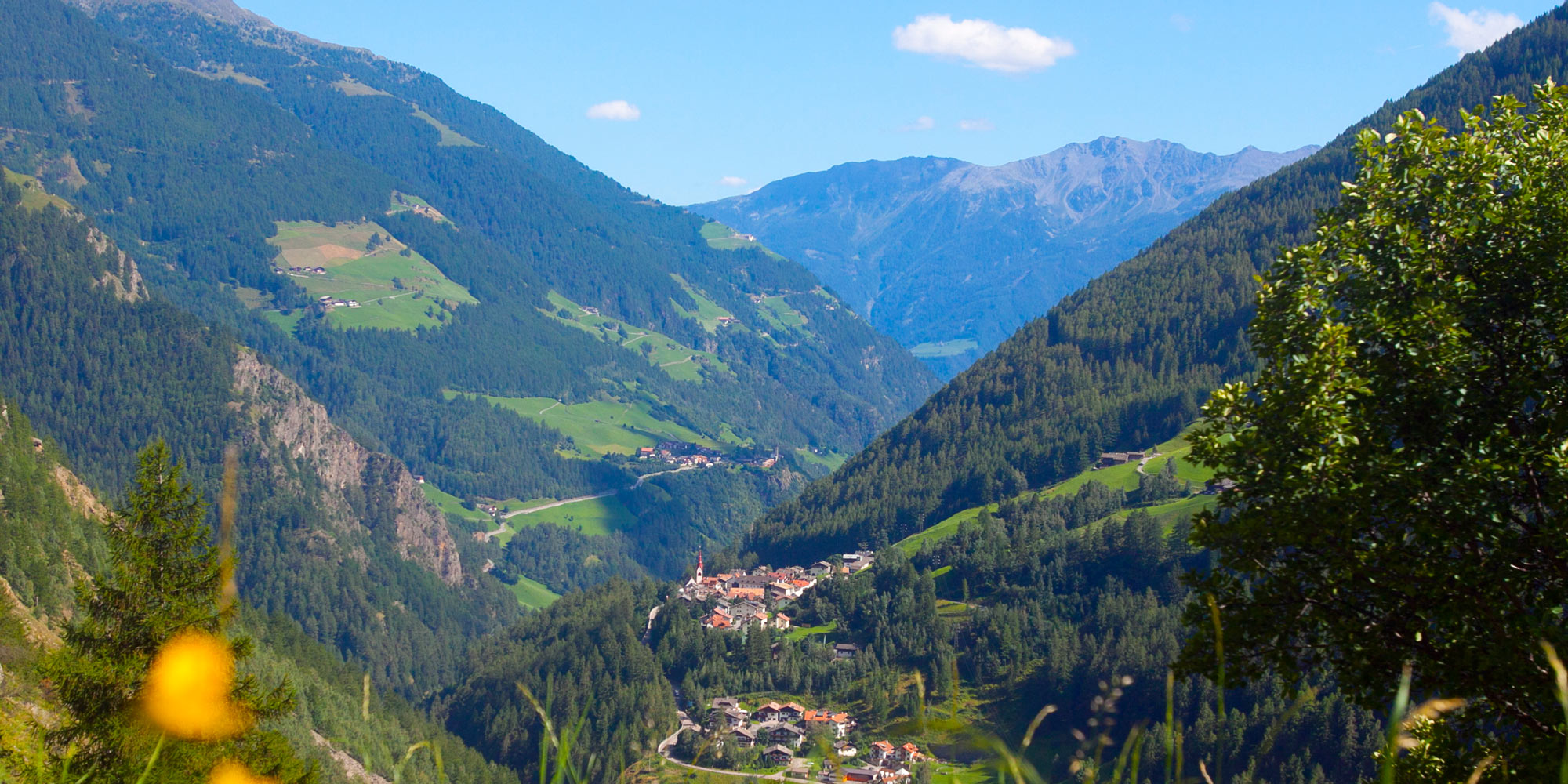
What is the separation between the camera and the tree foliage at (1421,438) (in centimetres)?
1326

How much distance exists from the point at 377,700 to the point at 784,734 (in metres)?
53.8

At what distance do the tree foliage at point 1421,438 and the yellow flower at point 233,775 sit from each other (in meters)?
14.0

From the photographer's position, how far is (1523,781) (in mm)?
12133

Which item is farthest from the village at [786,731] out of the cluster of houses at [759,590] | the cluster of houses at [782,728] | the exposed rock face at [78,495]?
the exposed rock face at [78,495]

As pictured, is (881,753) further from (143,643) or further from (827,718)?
(143,643)

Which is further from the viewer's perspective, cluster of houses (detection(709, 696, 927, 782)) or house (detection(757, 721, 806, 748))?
house (detection(757, 721, 806, 748))

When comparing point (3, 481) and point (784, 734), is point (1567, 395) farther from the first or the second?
point (3, 481)

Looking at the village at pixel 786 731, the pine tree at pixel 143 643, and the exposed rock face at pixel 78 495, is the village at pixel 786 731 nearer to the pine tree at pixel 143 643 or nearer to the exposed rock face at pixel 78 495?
the pine tree at pixel 143 643

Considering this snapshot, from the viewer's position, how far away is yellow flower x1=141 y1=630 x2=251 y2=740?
21.0 meters

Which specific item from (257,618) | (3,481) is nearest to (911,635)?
(257,618)

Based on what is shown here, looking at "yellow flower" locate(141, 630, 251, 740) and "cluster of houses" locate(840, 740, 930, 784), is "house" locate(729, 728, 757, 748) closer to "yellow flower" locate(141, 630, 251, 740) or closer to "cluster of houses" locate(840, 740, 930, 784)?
"cluster of houses" locate(840, 740, 930, 784)

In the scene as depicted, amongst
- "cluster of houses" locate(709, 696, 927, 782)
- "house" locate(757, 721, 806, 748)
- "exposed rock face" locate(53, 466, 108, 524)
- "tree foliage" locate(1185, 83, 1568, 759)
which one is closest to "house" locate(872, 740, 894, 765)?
"cluster of houses" locate(709, 696, 927, 782)

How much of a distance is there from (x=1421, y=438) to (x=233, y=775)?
18.1 meters

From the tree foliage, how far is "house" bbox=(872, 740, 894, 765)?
64.7m
